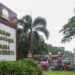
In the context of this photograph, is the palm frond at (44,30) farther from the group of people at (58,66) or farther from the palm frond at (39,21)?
the group of people at (58,66)

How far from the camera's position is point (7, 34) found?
2239 cm

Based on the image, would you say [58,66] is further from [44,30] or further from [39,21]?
[39,21]

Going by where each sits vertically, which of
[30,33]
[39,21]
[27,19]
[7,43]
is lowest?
[7,43]

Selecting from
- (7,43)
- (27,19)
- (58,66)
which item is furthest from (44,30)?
(7,43)

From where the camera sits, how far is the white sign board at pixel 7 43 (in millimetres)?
21344

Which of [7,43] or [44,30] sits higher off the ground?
[44,30]

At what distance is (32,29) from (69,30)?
540cm

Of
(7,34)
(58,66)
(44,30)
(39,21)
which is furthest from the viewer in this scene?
(58,66)

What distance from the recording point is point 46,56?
69.7m

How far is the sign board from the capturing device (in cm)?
2128

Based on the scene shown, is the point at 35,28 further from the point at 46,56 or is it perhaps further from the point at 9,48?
the point at 9,48

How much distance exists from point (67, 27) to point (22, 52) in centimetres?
762

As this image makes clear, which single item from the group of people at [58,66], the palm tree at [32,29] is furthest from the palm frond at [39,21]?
the group of people at [58,66]

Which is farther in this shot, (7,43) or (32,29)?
(32,29)
